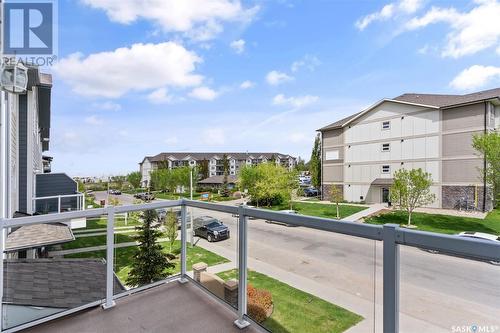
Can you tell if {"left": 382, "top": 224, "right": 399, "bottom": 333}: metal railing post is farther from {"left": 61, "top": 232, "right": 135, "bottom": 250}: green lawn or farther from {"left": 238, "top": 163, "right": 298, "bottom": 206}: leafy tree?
{"left": 238, "top": 163, "right": 298, "bottom": 206}: leafy tree

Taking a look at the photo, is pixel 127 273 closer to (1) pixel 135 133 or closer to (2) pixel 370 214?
(2) pixel 370 214

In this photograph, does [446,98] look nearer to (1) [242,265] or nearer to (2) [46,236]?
(1) [242,265]

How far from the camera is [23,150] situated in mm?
9469

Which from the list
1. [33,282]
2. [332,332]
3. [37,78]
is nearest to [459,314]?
[332,332]

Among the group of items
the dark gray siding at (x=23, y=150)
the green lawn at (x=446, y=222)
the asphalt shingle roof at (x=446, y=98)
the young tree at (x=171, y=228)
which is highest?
the asphalt shingle roof at (x=446, y=98)

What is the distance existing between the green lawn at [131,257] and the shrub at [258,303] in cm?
65

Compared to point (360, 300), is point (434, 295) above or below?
above

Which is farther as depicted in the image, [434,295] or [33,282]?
[33,282]

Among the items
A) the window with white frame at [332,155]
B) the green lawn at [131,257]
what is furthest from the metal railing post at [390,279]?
the window with white frame at [332,155]

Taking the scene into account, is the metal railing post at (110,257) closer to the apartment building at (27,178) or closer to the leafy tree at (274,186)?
the apartment building at (27,178)

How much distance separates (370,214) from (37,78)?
2294 cm

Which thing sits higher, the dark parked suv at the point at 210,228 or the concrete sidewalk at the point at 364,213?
the dark parked suv at the point at 210,228

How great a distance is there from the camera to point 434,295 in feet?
4.57

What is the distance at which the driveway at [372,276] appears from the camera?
4.13 ft
